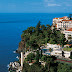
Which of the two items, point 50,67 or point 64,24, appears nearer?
point 50,67

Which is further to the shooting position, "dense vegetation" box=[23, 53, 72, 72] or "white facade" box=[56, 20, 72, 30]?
"white facade" box=[56, 20, 72, 30]

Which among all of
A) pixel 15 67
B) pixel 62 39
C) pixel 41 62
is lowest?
pixel 15 67

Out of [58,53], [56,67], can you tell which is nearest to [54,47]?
[58,53]

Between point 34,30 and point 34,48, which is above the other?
point 34,30

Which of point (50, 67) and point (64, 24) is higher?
point (64, 24)

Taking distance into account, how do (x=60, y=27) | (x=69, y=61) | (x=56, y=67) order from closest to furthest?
(x=56, y=67)
(x=69, y=61)
(x=60, y=27)

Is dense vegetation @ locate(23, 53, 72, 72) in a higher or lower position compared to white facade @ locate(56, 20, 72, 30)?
lower

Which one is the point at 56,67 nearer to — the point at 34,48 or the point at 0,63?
the point at 34,48

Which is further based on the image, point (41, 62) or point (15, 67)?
point (15, 67)

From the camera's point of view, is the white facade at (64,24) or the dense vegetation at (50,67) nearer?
the dense vegetation at (50,67)

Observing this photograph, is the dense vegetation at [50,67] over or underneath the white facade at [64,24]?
underneath

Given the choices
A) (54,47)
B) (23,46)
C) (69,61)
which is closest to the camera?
(69,61)
